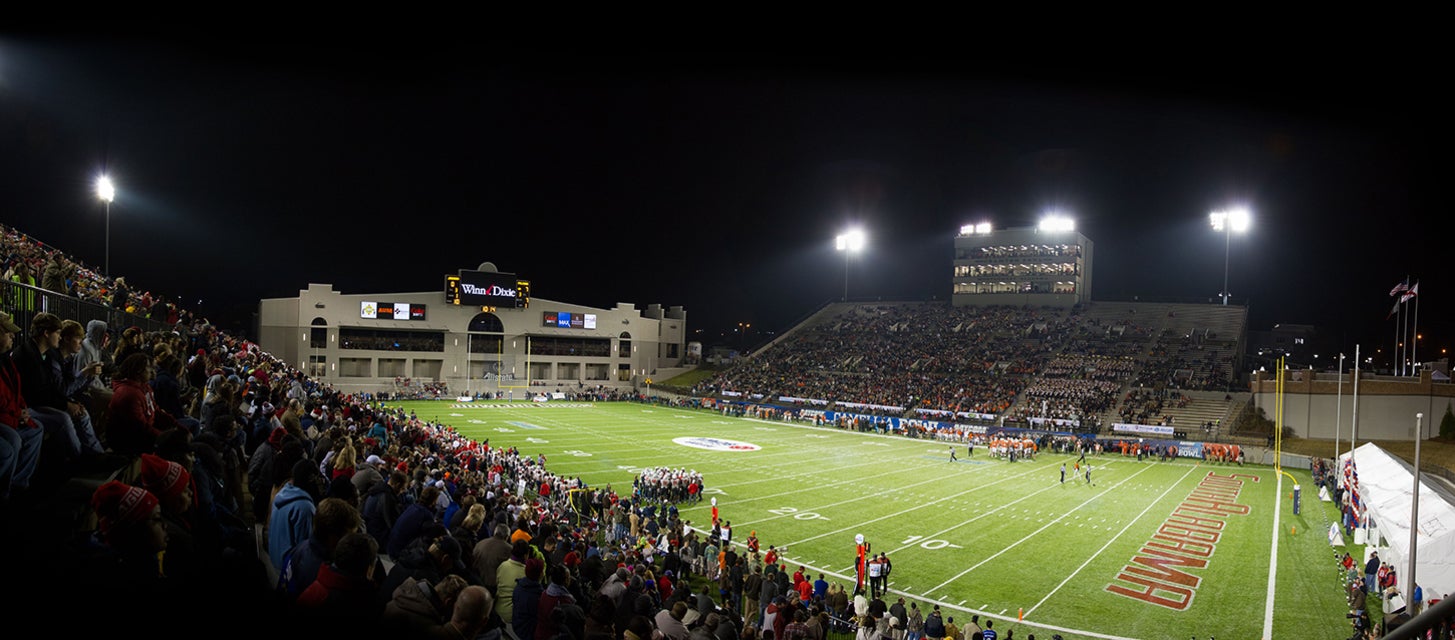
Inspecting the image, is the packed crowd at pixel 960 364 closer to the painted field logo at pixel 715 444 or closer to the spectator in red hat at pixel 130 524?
the painted field logo at pixel 715 444

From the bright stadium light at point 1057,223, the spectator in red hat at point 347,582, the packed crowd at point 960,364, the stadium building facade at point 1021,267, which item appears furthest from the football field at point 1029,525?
the bright stadium light at point 1057,223

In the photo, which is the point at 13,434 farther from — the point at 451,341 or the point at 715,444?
the point at 451,341

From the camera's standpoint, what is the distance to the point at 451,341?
67.6 meters

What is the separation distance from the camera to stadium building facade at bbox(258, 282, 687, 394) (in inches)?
2422

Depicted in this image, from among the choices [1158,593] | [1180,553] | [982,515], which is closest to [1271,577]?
[1180,553]

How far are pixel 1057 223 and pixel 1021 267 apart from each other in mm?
5682

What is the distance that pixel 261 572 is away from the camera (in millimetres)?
2891

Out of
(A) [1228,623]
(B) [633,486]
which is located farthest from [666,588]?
(B) [633,486]

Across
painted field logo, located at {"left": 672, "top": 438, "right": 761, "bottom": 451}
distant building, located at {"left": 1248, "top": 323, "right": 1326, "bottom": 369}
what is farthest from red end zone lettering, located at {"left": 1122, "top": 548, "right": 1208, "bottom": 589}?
distant building, located at {"left": 1248, "top": 323, "right": 1326, "bottom": 369}

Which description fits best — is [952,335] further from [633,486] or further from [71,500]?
[71,500]

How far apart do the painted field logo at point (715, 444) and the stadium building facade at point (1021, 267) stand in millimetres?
47638

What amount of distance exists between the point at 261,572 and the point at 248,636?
1.74ft

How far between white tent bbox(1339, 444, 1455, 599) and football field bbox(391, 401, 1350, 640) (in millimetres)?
1774

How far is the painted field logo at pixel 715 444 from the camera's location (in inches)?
1508
